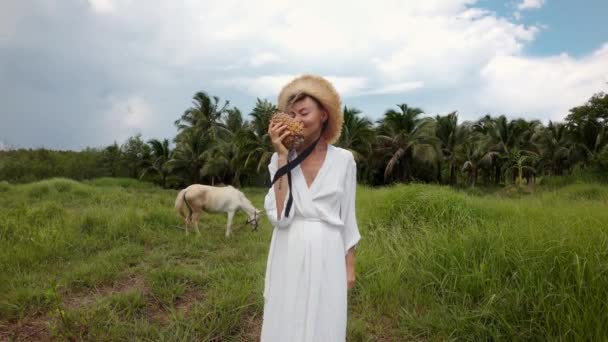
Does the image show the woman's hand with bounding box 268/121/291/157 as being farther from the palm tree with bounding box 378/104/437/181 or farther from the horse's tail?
the palm tree with bounding box 378/104/437/181

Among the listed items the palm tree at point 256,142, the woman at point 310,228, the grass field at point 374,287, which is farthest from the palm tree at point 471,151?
the woman at point 310,228

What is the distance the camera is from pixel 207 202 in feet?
23.7

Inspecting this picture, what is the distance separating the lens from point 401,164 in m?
27.6

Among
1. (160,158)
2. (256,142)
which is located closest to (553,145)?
(256,142)

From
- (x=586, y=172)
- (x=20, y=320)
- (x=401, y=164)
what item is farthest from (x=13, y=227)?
(x=586, y=172)

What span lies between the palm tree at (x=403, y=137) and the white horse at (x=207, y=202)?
19369 millimetres

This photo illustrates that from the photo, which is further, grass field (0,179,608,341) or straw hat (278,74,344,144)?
grass field (0,179,608,341)

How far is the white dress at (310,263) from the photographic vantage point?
1.92 metres

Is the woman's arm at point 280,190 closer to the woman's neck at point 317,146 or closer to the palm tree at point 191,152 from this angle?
the woman's neck at point 317,146

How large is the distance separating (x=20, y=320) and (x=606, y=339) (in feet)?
15.8

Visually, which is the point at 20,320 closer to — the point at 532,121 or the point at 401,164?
the point at 401,164

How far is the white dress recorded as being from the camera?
192 centimetres

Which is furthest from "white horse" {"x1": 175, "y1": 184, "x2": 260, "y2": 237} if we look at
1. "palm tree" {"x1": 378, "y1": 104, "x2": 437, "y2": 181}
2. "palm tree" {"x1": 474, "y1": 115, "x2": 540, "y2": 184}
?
"palm tree" {"x1": 474, "y1": 115, "x2": 540, "y2": 184}

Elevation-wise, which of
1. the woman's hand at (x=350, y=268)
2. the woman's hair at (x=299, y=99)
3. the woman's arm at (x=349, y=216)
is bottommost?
the woman's hand at (x=350, y=268)
